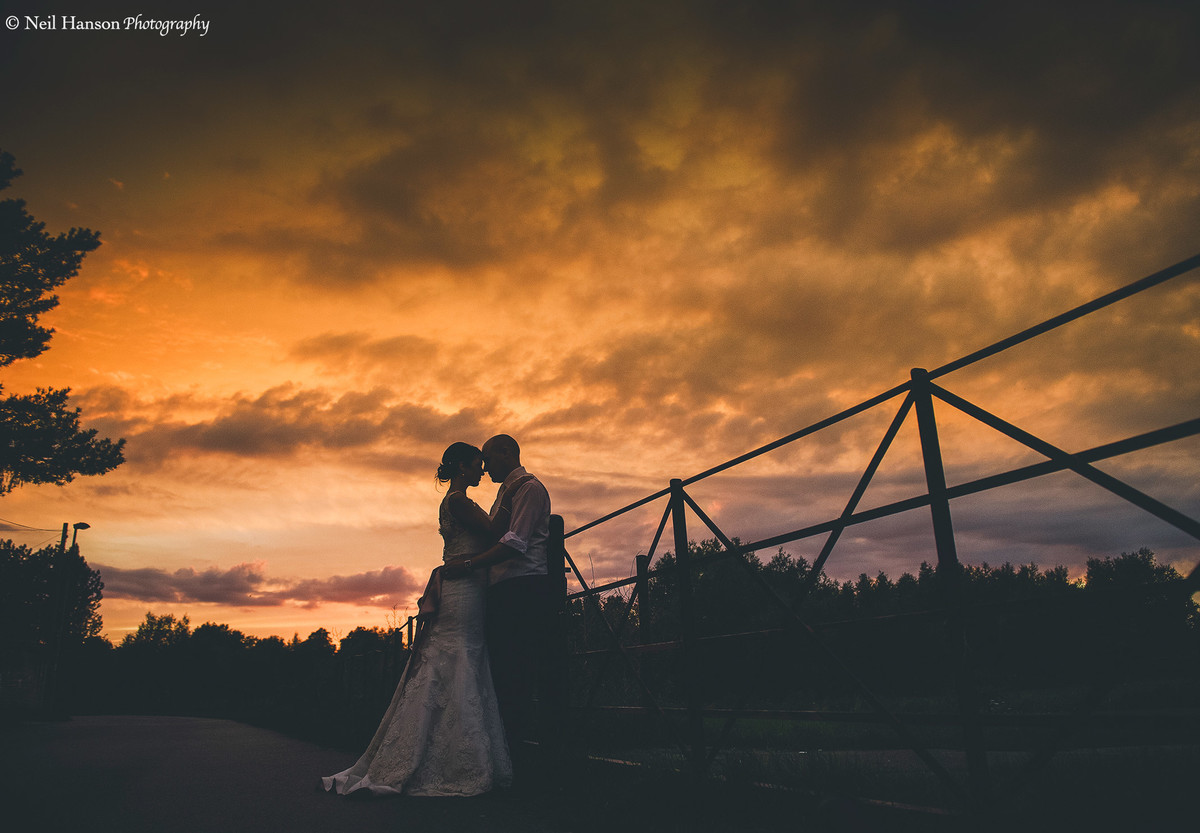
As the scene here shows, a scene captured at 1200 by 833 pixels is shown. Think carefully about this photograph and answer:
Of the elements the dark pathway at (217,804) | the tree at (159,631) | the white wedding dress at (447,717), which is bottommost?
the tree at (159,631)

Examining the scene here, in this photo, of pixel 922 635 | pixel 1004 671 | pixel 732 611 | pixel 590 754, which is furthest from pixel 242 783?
pixel 732 611

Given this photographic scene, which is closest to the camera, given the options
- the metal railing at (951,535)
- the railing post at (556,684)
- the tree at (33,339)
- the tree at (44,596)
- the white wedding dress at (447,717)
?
the metal railing at (951,535)

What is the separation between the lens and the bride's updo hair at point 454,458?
Result: 4512mm

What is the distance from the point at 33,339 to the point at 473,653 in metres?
17.2

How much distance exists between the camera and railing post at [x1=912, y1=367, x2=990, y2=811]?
2.24 m

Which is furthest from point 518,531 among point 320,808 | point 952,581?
point 952,581

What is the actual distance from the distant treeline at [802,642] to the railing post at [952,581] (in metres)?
0.02

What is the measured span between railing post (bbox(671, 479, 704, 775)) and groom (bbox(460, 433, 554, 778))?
848mm

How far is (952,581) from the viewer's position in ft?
7.85

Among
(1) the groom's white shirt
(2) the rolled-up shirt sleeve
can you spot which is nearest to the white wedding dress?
(1) the groom's white shirt

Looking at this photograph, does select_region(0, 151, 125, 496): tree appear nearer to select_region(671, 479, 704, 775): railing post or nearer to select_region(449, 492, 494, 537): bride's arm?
select_region(449, 492, 494, 537): bride's arm

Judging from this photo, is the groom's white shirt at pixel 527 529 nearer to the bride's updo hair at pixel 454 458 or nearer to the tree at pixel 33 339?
the bride's updo hair at pixel 454 458

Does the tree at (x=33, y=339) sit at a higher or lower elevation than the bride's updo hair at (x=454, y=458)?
higher

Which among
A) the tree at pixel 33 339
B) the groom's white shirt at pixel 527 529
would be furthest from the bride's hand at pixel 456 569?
the tree at pixel 33 339
